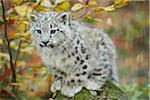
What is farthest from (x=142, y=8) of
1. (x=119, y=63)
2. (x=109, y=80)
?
(x=109, y=80)

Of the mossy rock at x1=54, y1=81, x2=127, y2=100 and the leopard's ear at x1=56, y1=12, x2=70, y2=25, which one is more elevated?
the leopard's ear at x1=56, y1=12, x2=70, y2=25

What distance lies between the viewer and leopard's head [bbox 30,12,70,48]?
3785mm

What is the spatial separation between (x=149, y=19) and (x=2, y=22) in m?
5.09

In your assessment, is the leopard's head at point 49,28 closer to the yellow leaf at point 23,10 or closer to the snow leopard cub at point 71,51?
the snow leopard cub at point 71,51

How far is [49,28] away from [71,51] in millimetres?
311

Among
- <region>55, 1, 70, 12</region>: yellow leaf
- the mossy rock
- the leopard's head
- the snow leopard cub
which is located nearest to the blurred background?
<region>55, 1, 70, 12</region>: yellow leaf

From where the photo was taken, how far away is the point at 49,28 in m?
3.80

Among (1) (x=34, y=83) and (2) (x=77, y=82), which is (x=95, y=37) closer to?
(2) (x=77, y=82)

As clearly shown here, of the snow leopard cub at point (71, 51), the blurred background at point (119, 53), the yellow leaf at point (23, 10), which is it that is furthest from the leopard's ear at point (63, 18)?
the blurred background at point (119, 53)

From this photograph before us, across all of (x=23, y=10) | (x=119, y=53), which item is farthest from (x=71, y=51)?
(x=119, y=53)

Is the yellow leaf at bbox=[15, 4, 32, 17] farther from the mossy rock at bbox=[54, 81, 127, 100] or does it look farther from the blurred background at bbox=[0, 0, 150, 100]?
the mossy rock at bbox=[54, 81, 127, 100]

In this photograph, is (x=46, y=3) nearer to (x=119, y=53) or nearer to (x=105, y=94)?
(x=105, y=94)

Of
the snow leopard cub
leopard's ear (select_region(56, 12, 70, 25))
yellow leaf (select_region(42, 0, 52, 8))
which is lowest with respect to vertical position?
the snow leopard cub

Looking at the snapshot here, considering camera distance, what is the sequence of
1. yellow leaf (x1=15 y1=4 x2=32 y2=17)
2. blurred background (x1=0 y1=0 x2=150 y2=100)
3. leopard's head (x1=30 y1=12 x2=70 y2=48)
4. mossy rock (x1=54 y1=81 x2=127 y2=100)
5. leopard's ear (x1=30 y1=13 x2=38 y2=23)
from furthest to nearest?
blurred background (x1=0 y1=0 x2=150 y2=100), yellow leaf (x1=15 y1=4 x2=32 y2=17), mossy rock (x1=54 y1=81 x2=127 y2=100), leopard's ear (x1=30 y1=13 x2=38 y2=23), leopard's head (x1=30 y1=12 x2=70 y2=48)
